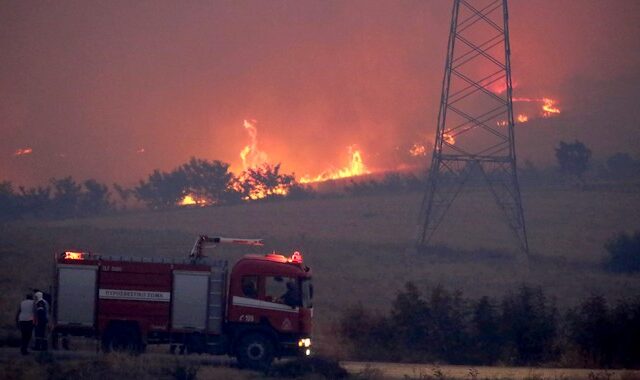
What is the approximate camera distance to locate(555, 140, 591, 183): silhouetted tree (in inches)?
4444

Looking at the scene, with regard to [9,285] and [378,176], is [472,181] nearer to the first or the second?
[378,176]

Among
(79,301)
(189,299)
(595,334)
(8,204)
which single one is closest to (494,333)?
(595,334)

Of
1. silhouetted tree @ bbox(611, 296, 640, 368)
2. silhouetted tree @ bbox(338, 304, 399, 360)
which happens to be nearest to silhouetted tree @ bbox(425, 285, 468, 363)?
silhouetted tree @ bbox(338, 304, 399, 360)

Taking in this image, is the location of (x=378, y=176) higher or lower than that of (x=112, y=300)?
higher

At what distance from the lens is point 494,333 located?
92.8 feet

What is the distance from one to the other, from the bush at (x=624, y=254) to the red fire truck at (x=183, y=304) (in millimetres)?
36422

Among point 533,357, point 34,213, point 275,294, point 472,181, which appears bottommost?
point 533,357

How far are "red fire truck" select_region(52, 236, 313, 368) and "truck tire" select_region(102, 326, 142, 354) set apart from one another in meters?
0.03

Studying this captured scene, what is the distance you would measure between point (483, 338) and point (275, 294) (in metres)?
8.66

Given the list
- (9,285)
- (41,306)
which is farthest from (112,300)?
(9,285)

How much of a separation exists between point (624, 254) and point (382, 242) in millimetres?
17506

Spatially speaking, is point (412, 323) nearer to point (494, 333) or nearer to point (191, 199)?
point (494, 333)

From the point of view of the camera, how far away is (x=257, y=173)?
11669 cm

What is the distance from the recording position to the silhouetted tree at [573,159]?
112875mm
